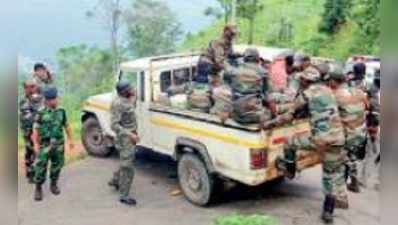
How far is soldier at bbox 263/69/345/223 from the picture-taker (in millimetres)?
5418

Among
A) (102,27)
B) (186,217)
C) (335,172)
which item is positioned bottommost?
(186,217)

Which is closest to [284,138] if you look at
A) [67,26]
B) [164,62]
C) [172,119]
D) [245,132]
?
[245,132]

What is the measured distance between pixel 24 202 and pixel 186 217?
4.16 feet

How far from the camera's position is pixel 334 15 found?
6508mm

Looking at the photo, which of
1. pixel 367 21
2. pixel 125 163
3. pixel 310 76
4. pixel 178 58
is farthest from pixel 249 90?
pixel 367 21

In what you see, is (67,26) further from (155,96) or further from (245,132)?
(245,132)

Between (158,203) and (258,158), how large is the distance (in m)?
0.99

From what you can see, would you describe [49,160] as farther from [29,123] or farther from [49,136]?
[29,123]

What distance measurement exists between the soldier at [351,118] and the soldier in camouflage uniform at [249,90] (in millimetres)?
551

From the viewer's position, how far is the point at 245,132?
17.8ft

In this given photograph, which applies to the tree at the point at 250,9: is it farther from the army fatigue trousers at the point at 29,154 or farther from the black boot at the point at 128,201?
the army fatigue trousers at the point at 29,154

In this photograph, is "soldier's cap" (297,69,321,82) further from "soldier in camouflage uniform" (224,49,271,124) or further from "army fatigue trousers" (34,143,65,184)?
"army fatigue trousers" (34,143,65,184)

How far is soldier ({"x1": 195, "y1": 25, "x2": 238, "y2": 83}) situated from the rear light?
1044mm

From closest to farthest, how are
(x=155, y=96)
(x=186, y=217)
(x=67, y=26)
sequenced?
(x=67, y=26) → (x=186, y=217) → (x=155, y=96)
